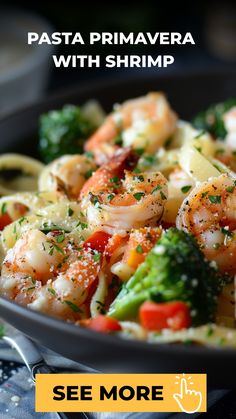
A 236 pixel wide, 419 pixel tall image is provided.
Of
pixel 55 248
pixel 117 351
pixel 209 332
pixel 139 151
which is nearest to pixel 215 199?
pixel 209 332

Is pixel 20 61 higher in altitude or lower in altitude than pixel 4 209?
higher

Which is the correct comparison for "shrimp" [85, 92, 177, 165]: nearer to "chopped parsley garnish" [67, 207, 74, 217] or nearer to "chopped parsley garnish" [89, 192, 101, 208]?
"chopped parsley garnish" [67, 207, 74, 217]

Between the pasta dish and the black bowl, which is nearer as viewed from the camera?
the black bowl

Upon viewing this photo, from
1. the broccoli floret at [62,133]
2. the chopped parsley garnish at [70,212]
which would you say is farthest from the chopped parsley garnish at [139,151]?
the chopped parsley garnish at [70,212]

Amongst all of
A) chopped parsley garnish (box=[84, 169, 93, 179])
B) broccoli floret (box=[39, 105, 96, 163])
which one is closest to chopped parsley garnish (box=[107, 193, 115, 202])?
chopped parsley garnish (box=[84, 169, 93, 179])

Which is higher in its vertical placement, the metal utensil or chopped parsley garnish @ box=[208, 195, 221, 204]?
chopped parsley garnish @ box=[208, 195, 221, 204]

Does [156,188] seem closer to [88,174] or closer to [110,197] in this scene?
[110,197]
